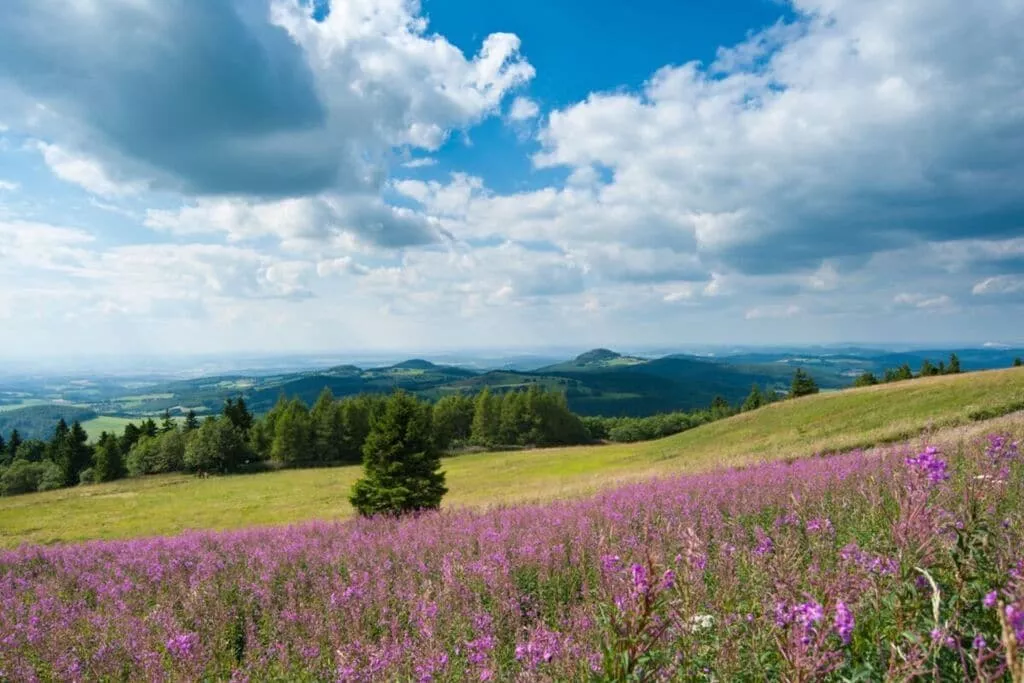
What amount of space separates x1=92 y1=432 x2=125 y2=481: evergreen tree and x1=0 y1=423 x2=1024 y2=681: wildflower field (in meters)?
80.8

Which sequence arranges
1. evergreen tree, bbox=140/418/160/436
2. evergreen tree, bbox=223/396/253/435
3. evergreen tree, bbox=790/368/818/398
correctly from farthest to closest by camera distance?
evergreen tree, bbox=790/368/818/398, evergreen tree, bbox=140/418/160/436, evergreen tree, bbox=223/396/253/435

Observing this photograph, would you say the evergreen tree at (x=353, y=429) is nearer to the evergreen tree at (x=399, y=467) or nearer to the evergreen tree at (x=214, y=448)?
the evergreen tree at (x=214, y=448)

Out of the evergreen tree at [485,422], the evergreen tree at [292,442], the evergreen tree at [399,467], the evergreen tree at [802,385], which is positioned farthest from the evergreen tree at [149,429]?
the evergreen tree at [802,385]

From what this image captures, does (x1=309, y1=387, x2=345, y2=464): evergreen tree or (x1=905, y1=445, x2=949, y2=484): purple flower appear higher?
(x1=905, y1=445, x2=949, y2=484): purple flower

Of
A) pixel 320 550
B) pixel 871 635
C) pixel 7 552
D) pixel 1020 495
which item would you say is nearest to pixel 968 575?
pixel 871 635

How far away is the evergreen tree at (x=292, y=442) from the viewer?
82.0 meters

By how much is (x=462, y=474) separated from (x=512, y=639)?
52.0 metres

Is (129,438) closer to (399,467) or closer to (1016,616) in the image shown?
(399,467)

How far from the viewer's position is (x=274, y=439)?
83.4 meters

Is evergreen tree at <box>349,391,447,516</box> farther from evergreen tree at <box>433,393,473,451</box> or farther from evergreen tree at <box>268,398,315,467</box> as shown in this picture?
evergreen tree at <box>433,393,473,451</box>

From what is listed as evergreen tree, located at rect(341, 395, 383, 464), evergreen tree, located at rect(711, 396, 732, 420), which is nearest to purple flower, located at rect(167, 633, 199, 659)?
evergreen tree, located at rect(341, 395, 383, 464)

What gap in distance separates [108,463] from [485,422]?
187 ft

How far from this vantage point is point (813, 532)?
6344mm

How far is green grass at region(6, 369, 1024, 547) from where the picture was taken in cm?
2797
